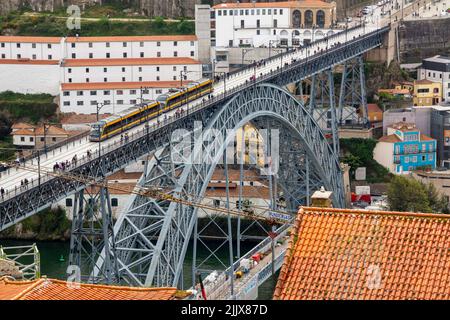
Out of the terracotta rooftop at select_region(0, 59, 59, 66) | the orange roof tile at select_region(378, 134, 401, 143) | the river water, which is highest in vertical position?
the terracotta rooftop at select_region(0, 59, 59, 66)

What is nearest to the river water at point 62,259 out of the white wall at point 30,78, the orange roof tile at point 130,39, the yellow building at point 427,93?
the white wall at point 30,78

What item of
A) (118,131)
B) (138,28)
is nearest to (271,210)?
(118,131)

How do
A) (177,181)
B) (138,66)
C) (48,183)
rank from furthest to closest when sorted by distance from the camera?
1. (138,66)
2. (177,181)
3. (48,183)

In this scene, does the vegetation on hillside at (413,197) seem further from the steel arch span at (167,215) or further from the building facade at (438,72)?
the building facade at (438,72)

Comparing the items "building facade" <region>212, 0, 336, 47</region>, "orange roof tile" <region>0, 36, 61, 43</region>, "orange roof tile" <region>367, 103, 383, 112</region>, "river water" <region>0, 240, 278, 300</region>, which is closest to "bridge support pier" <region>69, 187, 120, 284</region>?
"river water" <region>0, 240, 278, 300</region>

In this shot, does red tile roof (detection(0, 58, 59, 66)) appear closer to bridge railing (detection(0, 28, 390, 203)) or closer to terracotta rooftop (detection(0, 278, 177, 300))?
bridge railing (detection(0, 28, 390, 203))
